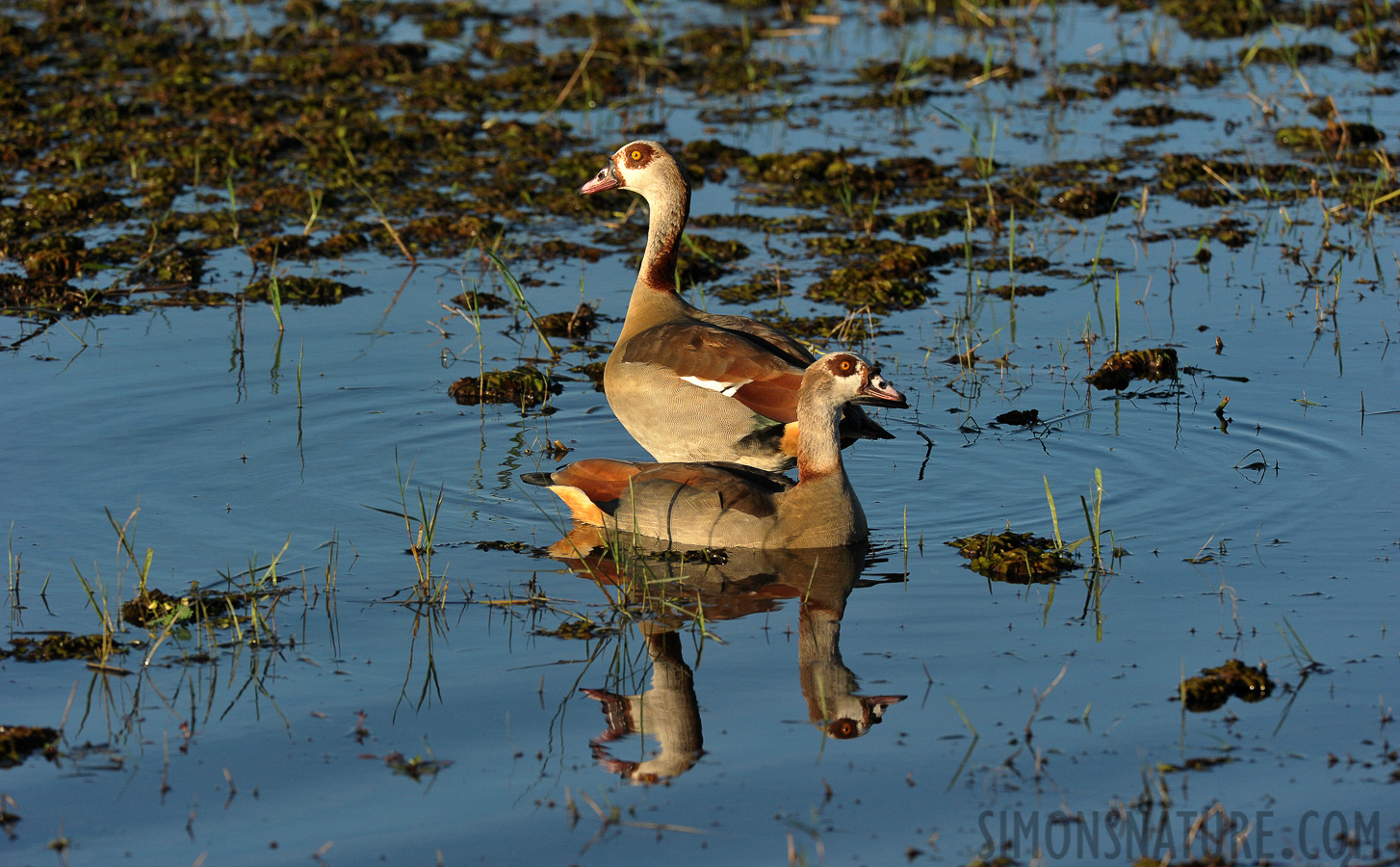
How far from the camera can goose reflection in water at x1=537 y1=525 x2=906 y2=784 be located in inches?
218

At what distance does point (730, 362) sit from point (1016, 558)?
2035mm

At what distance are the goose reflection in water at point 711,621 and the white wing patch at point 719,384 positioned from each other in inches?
43.5

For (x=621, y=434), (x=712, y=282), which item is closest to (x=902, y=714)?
(x=621, y=434)

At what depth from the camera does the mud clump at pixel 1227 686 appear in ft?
18.6

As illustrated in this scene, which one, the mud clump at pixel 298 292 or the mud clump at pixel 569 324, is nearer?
the mud clump at pixel 569 324

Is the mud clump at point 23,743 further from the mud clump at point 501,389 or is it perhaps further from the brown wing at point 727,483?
the mud clump at point 501,389

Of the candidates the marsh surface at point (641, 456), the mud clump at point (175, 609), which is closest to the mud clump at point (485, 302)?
the marsh surface at point (641, 456)

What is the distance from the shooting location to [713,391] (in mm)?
8289

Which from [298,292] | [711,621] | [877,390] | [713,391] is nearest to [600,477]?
[713,391]

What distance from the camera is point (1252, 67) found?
17.2m

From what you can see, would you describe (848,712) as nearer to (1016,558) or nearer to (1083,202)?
(1016,558)

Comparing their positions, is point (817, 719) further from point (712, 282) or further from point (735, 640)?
point (712, 282)

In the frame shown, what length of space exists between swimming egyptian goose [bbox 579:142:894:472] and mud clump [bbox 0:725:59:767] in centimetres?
397

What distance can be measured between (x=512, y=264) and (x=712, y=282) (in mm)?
1673
